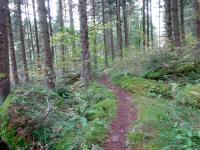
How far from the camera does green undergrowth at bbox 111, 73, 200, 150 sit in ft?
17.5

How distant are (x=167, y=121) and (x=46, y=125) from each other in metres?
2.52

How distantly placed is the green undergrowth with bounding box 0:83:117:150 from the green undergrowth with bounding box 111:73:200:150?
741 millimetres

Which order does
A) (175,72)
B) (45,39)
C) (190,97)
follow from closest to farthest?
(190,97) → (175,72) → (45,39)

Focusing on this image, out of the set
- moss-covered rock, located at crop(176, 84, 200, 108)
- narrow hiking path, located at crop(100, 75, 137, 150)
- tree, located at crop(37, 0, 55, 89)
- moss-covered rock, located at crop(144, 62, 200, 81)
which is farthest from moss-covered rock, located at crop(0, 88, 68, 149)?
moss-covered rock, located at crop(144, 62, 200, 81)

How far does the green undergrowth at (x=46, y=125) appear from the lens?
5.82 meters

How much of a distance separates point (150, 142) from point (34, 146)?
7.36 feet

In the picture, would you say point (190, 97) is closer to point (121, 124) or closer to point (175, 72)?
point (121, 124)

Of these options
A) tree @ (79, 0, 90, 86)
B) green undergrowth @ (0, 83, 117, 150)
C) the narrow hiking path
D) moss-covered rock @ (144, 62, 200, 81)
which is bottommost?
the narrow hiking path

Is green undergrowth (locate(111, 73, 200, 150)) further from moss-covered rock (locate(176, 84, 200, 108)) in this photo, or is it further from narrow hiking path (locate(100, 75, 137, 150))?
narrow hiking path (locate(100, 75, 137, 150))

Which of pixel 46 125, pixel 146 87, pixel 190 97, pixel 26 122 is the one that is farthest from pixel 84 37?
pixel 26 122

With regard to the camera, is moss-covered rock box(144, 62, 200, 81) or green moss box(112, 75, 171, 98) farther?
moss-covered rock box(144, 62, 200, 81)

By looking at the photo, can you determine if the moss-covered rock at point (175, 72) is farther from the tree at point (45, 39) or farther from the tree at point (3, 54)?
the tree at point (3, 54)

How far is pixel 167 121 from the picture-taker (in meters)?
6.23

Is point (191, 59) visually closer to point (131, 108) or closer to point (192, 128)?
point (131, 108)
